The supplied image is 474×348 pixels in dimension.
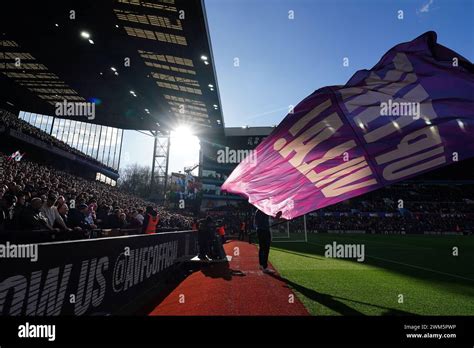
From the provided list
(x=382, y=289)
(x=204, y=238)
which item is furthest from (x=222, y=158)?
(x=382, y=289)

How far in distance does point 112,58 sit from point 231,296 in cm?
1690

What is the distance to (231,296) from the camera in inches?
201

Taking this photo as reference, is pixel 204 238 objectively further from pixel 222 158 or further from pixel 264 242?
pixel 222 158

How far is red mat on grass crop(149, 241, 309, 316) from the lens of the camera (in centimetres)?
430

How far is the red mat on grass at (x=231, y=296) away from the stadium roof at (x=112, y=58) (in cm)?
1131

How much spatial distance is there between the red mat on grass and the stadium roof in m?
11.3

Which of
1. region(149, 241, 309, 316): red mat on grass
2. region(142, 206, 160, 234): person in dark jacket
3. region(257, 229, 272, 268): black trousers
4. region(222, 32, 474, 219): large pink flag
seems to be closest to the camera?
region(222, 32, 474, 219): large pink flag

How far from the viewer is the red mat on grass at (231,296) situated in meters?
4.30

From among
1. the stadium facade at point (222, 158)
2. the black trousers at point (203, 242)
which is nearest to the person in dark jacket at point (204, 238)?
the black trousers at point (203, 242)

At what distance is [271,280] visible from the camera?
6539 mm

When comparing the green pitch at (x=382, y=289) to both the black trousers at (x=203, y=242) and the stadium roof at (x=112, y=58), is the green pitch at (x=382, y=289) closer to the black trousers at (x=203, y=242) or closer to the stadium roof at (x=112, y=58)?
the black trousers at (x=203, y=242)

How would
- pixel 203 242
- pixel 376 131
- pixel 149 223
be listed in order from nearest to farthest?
pixel 376 131 < pixel 149 223 < pixel 203 242

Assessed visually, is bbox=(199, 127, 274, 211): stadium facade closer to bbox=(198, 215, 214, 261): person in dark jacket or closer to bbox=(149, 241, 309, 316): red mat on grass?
bbox=(198, 215, 214, 261): person in dark jacket

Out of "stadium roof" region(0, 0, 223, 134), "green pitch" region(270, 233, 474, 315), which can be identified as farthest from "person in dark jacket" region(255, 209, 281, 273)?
"stadium roof" region(0, 0, 223, 134)
